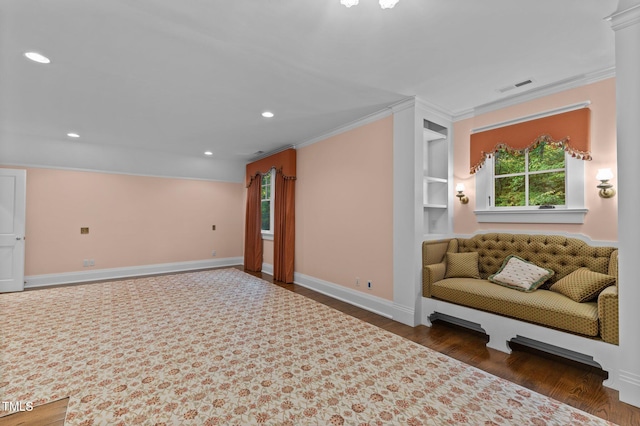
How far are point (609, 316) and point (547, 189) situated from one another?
1611 mm

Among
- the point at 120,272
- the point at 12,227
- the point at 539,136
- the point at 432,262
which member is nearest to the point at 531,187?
the point at 539,136

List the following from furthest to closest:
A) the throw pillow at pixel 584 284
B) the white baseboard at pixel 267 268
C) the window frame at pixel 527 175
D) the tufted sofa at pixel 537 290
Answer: the white baseboard at pixel 267 268 < the window frame at pixel 527 175 < the throw pillow at pixel 584 284 < the tufted sofa at pixel 537 290

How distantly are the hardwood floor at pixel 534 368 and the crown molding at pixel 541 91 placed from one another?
2.81m

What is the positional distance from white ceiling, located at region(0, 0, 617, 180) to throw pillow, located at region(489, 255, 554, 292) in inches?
78.5

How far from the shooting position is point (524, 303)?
2719 mm

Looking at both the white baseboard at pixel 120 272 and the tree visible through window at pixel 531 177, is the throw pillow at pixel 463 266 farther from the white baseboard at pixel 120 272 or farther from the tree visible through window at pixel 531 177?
the white baseboard at pixel 120 272

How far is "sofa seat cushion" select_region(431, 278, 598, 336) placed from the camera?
2413mm

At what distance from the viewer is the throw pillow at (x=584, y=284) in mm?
2564

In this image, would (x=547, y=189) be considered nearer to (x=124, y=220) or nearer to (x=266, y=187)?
(x=266, y=187)

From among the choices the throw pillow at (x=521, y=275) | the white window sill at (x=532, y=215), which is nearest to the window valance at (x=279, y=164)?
the white window sill at (x=532, y=215)

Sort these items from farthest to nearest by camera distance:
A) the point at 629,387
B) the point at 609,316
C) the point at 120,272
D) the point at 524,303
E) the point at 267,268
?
the point at 267,268 < the point at 120,272 < the point at 524,303 < the point at 609,316 < the point at 629,387

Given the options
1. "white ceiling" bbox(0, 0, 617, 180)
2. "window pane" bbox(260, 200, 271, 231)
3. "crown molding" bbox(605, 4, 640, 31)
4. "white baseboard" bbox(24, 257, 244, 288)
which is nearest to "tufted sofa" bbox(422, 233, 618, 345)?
"white ceiling" bbox(0, 0, 617, 180)

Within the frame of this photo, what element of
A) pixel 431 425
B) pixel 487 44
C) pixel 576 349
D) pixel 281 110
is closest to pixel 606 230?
pixel 576 349

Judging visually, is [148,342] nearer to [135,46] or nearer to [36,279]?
[135,46]
